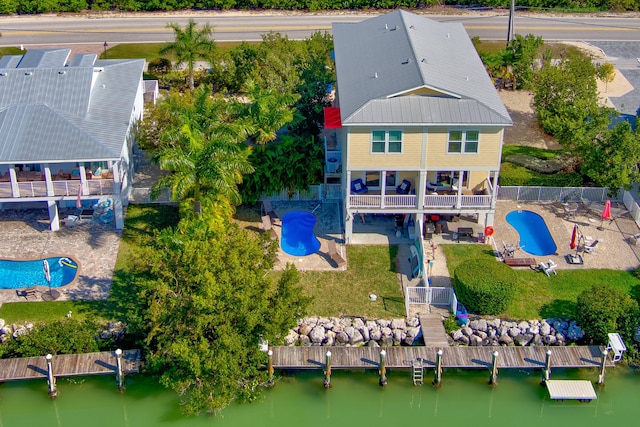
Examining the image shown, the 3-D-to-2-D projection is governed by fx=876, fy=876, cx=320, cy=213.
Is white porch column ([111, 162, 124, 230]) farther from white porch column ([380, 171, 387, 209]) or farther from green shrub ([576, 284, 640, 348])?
green shrub ([576, 284, 640, 348])

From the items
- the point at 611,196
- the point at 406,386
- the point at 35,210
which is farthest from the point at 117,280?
the point at 611,196

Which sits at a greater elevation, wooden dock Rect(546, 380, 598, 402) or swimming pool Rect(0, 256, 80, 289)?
swimming pool Rect(0, 256, 80, 289)

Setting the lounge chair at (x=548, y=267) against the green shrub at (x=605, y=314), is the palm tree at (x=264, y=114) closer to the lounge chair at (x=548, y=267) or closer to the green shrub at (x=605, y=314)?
the lounge chair at (x=548, y=267)

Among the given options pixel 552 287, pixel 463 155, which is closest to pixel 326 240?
pixel 463 155

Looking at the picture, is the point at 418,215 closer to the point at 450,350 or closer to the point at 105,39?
the point at 450,350

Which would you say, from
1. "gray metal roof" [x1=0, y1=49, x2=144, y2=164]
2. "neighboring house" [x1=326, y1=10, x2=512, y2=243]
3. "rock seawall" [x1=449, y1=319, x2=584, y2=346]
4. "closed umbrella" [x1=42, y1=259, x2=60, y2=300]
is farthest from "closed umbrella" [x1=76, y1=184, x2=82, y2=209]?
"rock seawall" [x1=449, y1=319, x2=584, y2=346]

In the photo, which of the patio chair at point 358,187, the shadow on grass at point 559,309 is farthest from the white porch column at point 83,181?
the shadow on grass at point 559,309

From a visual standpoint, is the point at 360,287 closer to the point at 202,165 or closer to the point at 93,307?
the point at 202,165
